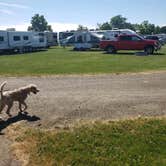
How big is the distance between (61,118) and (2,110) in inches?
69.0

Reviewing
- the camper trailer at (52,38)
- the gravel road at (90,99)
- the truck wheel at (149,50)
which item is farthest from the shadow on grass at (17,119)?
the camper trailer at (52,38)

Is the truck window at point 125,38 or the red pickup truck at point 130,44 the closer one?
the red pickup truck at point 130,44

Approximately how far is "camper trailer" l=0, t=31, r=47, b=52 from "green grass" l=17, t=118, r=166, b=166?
35.0 metres

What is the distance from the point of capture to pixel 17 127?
922 centimetres

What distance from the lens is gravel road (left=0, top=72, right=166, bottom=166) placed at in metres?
9.97

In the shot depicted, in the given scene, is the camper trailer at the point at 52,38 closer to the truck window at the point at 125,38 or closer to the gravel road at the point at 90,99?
the truck window at the point at 125,38

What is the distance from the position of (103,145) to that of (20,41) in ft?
125

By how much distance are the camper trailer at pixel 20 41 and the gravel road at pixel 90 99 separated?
1006 inches

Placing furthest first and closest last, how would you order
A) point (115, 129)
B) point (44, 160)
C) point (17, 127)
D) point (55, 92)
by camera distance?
point (55, 92)
point (17, 127)
point (115, 129)
point (44, 160)

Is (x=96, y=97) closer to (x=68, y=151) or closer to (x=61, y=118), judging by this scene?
(x=61, y=118)

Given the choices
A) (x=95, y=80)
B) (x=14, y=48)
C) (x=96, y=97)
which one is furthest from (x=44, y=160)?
(x=14, y=48)

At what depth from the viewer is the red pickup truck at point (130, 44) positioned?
35225mm

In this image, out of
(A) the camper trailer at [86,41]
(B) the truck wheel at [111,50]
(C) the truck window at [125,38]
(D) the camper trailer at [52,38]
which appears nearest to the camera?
(C) the truck window at [125,38]

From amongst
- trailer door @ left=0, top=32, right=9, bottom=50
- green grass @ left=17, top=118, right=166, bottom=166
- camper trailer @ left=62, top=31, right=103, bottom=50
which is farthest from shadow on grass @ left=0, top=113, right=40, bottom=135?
camper trailer @ left=62, top=31, right=103, bottom=50
